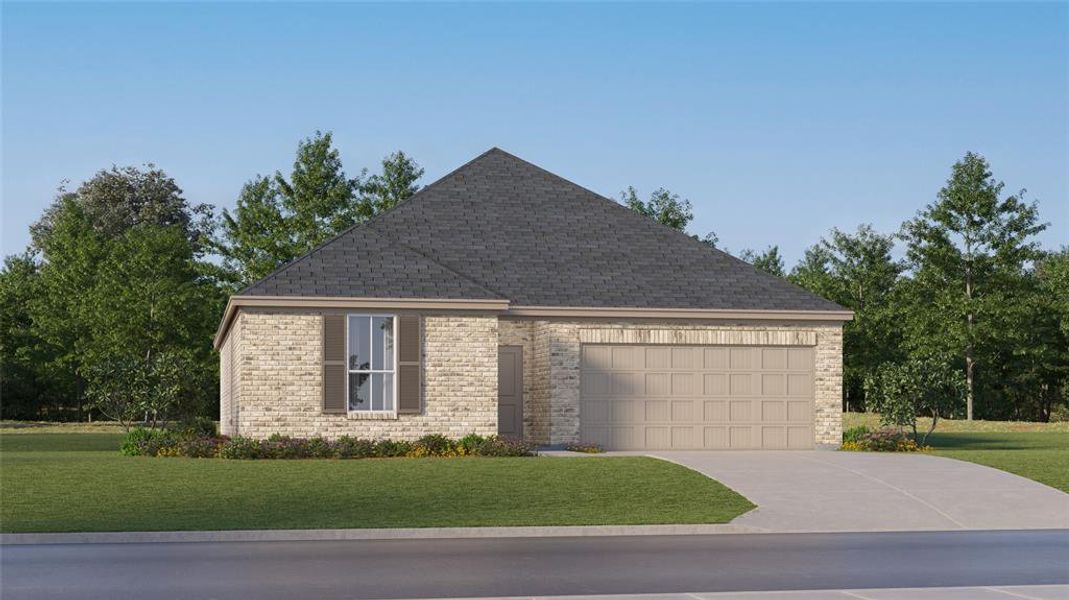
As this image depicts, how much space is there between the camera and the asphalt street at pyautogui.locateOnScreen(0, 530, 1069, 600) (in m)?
12.5

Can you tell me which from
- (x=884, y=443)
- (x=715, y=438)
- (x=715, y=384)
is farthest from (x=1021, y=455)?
(x=715, y=384)

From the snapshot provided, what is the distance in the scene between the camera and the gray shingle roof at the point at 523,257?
95.8 feet

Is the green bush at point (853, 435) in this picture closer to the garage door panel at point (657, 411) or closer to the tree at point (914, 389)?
the tree at point (914, 389)

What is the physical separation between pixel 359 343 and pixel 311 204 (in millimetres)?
24462

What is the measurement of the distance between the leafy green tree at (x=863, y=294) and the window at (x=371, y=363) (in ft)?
116

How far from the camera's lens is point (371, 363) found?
28438mm

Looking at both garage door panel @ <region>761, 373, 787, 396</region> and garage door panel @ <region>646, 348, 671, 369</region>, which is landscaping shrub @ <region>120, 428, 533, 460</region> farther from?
garage door panel @ <region>761, 373, 787, 396</region>

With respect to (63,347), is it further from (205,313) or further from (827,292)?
(827,292)

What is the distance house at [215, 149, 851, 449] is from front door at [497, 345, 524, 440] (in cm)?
4

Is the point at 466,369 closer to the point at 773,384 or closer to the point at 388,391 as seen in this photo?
the point at 388,391

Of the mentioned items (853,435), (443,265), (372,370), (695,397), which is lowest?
Result: (853,435)

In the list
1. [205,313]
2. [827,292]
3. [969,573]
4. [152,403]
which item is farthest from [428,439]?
[827,292]

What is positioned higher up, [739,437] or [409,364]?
[409,364]

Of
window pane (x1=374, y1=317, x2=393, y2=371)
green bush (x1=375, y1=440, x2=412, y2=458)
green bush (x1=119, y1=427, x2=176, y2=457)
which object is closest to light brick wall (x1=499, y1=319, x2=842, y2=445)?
window pane (x1=374, y1=317, x2=393, y2=371)
